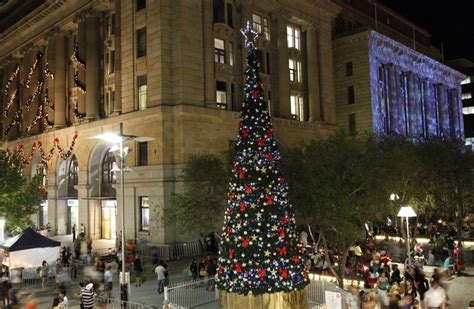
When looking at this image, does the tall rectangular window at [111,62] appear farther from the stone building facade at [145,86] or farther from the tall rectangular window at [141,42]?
the tall rectangular window at [141,42]

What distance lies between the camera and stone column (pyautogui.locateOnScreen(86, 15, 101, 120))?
4269 centimetres

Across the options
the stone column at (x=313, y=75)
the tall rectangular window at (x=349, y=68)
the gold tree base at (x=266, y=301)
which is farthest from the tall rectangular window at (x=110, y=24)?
the gold tree base at (x=266, y=301)

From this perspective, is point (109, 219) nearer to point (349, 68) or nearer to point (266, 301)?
point (266, 301)

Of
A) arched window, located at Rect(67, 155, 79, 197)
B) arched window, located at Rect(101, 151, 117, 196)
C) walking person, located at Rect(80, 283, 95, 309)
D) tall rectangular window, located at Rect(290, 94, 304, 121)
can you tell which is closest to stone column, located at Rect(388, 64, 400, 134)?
tall rectangular window, located at Rect(290, 94, 304, 121)

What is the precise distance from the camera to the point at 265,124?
1473 centimetres

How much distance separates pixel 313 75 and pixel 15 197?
3056 cm

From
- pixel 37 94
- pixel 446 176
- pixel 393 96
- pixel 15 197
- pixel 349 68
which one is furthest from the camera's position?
pixel 393 96

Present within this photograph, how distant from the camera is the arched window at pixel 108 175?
41625 mm

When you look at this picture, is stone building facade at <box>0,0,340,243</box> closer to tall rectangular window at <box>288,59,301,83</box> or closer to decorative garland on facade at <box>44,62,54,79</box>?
tall rectangular window at <box>288,59,301,83</box>

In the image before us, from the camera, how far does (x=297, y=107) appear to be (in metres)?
48.6

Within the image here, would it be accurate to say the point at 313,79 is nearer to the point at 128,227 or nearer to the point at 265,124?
the point at 128,227

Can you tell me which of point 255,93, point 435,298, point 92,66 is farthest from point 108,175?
point 435,298

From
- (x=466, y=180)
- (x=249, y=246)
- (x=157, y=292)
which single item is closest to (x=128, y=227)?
(x=157, y=292)

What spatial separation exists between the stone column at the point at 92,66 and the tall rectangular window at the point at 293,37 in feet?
62.6
